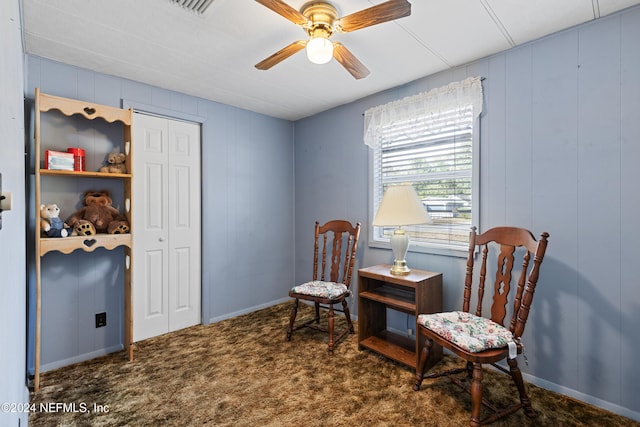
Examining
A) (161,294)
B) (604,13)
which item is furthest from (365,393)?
(604,13)

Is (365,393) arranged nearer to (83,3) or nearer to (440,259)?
(440,259)

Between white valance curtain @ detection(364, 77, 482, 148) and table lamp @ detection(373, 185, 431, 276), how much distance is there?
756 mm

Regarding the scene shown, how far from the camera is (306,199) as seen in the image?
398 centimetres

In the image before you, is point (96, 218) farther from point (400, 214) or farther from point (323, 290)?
point (400, 214)

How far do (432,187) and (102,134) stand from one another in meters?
2.90

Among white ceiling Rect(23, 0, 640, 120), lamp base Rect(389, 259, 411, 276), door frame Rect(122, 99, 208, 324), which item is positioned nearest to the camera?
white ceiling Rect(23, 0, 640, 120)

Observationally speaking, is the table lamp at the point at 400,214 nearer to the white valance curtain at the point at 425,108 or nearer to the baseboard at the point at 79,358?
the white valance curtain at the point at 425,108

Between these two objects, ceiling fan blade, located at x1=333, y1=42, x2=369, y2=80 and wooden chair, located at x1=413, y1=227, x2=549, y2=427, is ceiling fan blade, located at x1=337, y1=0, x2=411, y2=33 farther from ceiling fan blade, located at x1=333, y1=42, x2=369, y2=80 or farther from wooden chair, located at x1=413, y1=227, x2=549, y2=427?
wooden chair, located at x1=413, y1=227, x2=549, y2=427

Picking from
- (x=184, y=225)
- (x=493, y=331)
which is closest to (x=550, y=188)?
(x=493, y=331)

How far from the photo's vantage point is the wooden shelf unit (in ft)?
6.91

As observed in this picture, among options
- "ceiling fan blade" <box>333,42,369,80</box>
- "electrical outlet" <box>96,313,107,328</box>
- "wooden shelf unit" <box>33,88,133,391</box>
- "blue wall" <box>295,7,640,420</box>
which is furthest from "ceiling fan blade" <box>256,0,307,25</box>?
"electrical outlet" <box>96,313,107,328</box>

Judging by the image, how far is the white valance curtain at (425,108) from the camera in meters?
2.45

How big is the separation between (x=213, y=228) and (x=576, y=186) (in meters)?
3.16

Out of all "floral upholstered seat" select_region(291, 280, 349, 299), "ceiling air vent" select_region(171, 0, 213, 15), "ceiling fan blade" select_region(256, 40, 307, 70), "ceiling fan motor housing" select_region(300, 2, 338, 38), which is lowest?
"floral upholstered seat" select_region(291, 280, 349, 299)
